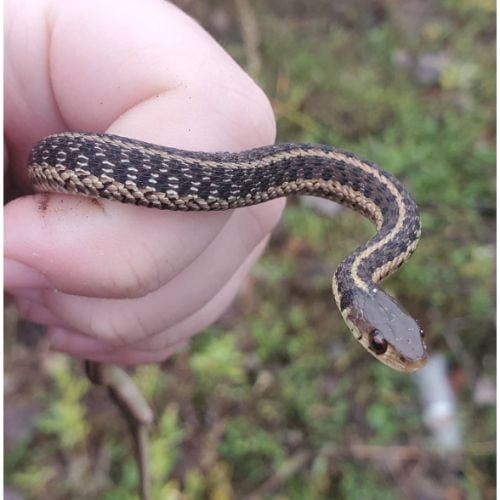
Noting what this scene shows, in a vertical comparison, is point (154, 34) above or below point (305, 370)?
above

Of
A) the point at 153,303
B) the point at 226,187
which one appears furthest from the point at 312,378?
the point at 226,187

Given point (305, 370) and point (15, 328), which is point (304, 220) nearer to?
point (305, 370)

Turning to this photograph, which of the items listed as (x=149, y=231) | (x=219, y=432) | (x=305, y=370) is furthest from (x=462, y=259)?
(x=149, y=231)

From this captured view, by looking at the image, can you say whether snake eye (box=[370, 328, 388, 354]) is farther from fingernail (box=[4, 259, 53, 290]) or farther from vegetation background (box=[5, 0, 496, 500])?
vegetation background (box=[5, 0, 496, 500])

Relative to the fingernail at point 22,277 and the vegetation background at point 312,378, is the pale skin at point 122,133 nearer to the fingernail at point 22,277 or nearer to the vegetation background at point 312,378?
the fingernail at point 22,277

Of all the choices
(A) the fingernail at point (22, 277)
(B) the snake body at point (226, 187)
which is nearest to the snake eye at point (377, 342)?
(B) the snake body at point (226, 187)
